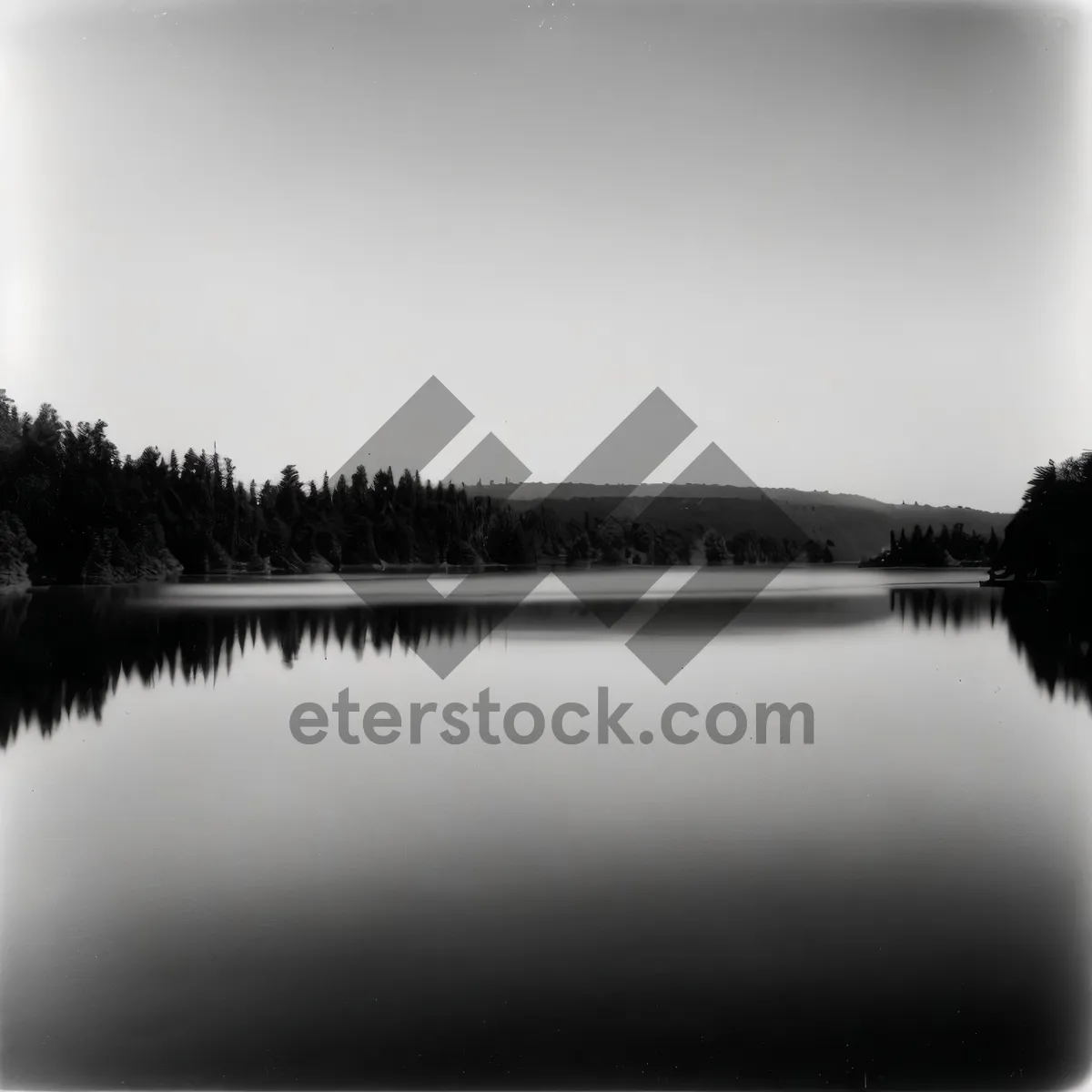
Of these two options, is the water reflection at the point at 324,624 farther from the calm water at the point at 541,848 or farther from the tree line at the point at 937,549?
the tree line at the point at 937,549

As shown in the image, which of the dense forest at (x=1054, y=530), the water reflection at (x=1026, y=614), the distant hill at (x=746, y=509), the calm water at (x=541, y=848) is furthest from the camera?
the water reflection at (x=1026, y=614)

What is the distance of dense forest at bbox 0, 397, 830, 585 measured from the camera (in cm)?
411

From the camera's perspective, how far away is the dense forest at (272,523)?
4.11 metres

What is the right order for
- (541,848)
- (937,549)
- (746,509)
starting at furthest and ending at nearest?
(937,549), (746,509), (541,848)

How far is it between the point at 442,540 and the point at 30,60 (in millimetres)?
2953

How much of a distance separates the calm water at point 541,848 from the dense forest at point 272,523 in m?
0.19

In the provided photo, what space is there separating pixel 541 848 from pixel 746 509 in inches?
78.7

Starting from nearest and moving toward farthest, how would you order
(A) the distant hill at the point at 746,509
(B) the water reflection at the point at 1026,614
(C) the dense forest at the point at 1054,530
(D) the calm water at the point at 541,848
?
1. (D) the calm water at the point at 541,848
2. (C) the dense forest at the point at 1054,530
3. (A) the distant hill at the point at 746,509
4. (B) the water reflection at the point at 1026,614

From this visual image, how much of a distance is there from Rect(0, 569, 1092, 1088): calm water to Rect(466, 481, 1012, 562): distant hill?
24cm

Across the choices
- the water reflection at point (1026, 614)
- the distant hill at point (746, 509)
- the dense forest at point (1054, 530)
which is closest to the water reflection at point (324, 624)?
the water reflection at point (1026, 614)

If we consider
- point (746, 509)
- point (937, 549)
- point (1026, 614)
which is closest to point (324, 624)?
point (746, 509)

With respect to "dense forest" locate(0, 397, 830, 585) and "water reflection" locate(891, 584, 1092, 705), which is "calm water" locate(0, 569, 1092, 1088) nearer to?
"water reflection" locate(891, 584, 1092, 705)

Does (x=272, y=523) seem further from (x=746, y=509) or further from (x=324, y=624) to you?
(x=746, y=509)

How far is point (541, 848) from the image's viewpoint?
368 cm
